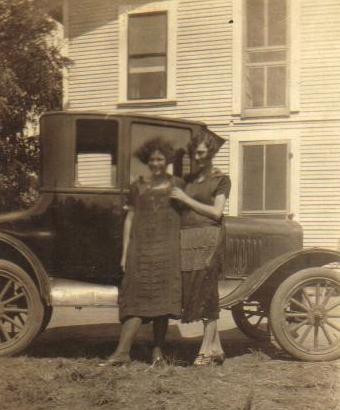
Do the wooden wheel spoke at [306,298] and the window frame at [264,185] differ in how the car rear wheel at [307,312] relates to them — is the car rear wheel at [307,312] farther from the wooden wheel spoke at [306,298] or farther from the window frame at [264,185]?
the window frame at [264,185]

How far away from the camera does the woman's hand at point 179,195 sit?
14.3 feet

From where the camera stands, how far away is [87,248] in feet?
15.5

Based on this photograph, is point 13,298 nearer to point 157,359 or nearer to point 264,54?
point 157,359

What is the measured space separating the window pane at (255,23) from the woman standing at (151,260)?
819 centimetres

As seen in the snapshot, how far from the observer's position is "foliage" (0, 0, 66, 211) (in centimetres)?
1128

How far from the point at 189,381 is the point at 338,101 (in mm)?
8456

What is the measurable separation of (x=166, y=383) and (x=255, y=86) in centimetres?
887

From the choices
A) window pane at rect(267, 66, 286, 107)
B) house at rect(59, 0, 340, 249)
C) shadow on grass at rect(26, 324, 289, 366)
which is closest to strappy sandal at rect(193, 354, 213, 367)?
shadow on grass at rect(26, 324, 289, 366)

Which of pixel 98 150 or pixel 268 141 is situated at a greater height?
pixel 268 141

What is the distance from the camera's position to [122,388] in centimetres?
384

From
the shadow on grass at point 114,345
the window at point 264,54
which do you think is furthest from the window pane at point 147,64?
the shadow on grass at point 114,345

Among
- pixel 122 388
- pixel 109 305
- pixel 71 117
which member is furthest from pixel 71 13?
pixel 122 388

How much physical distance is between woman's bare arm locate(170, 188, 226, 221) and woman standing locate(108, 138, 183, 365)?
8cm

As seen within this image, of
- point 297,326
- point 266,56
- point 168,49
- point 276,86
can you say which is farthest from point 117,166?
point 168,49
